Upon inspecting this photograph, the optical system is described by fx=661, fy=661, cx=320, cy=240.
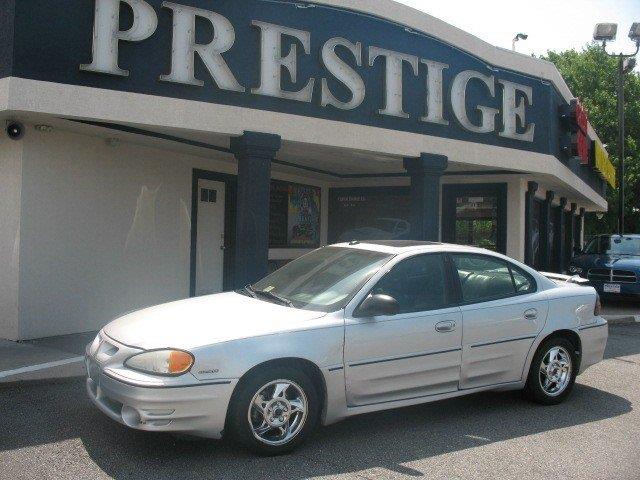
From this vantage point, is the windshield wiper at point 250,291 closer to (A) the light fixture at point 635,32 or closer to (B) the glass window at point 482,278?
(B) the glass window at point 482,278

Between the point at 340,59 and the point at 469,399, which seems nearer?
the point at 469,399

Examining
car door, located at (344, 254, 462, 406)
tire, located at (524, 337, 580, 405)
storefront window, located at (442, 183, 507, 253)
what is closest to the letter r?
car door, located at (344, 254, 462, 406)

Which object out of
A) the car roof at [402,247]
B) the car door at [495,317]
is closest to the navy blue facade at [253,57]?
the car roof at [402,247]

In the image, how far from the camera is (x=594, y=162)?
20219 millimetres

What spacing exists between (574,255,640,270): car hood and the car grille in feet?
0.30

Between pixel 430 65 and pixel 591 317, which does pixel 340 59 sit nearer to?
pixel 430 65

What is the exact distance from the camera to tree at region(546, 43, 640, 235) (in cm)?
3669

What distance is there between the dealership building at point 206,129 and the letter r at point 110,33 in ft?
0.08

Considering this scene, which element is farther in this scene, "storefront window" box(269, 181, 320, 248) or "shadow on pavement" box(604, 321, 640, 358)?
"storefront window" box(269, 181, 320, 248)

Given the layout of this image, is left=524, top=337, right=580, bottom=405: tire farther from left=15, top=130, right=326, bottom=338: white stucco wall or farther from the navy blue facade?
left=15, top=130, right=326, bottom=338: white stucco wall

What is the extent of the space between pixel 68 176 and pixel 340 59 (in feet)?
14.5

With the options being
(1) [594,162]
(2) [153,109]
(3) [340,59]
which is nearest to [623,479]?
(2) [153,109]

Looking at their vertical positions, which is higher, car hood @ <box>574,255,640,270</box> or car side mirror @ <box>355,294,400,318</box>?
car hood @ <box>574,255,640,270</box>

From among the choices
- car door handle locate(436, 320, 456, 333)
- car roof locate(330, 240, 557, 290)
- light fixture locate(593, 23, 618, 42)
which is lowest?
car door handle locate(436, 320, 456, 333)
